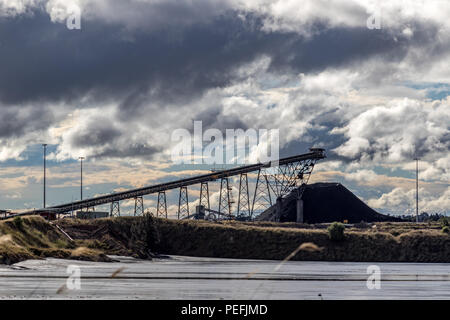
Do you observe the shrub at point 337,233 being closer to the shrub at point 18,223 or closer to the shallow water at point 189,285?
the shallow water at point 189,285

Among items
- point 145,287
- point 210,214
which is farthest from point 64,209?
point 145,287

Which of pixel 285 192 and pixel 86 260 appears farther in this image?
pixel 285 192

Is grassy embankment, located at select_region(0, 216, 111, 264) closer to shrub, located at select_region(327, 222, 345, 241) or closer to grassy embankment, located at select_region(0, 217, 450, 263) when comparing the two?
grassy embankment, located at select_region(0, 217, 450, 263)

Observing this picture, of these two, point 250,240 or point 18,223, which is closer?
point 18,223

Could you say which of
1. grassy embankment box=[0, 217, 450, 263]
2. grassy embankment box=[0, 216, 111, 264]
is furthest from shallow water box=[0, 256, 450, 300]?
grassy embankment box=[0, 217, 450, 263]

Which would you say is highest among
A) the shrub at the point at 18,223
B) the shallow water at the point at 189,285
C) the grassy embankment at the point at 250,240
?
the shrub at the point at 18,223

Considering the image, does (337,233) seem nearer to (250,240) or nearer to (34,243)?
(250,240)

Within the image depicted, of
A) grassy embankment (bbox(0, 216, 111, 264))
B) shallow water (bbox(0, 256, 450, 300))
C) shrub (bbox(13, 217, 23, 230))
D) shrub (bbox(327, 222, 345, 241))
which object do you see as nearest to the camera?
shallow water (bbox(0, 256, 450, 300))

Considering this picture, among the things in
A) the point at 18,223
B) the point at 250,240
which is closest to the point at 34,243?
the point at 18,223

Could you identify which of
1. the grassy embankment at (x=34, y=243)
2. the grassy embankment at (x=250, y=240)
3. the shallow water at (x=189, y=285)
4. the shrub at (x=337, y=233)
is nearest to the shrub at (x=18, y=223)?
the grassy embankment at (x=34, y=243)

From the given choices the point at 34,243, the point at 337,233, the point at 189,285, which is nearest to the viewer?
the point at 189,285
